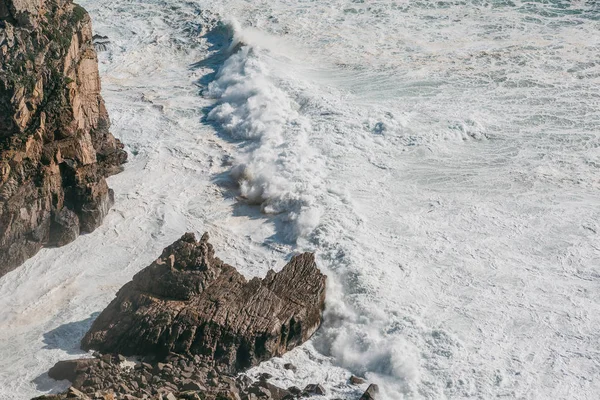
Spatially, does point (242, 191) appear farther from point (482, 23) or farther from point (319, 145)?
point (482, 23)

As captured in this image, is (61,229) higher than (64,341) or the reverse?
higher

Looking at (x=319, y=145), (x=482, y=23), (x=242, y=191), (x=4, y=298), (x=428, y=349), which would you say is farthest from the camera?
(x=482, y=23)

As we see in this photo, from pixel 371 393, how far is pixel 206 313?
13.6 ft

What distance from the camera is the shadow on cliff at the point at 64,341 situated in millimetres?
16688

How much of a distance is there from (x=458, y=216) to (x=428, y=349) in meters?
6.15

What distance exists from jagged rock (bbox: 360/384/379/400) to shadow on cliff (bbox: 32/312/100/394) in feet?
20.6

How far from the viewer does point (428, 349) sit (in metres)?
18.3

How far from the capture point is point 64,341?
18125 mm

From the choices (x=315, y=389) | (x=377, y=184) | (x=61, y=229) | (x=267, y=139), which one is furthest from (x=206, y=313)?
(x=267, y=139)

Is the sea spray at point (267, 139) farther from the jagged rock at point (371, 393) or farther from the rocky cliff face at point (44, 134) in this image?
the jagged rock at point (371, 393)

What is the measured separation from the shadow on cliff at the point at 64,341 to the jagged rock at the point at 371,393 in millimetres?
6288

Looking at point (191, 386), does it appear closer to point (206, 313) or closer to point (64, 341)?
point (206, 313)

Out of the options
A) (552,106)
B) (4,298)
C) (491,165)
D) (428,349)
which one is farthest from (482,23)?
(4,298)

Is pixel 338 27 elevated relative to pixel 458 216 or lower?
elevated
